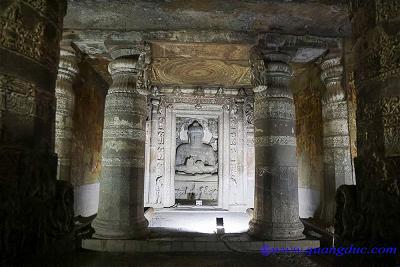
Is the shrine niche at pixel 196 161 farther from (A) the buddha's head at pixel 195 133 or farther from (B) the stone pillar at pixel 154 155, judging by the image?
(B) the stone pillar at pixel 154 155

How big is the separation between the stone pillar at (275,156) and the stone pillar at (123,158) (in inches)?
97.1

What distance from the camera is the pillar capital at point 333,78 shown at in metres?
6.61

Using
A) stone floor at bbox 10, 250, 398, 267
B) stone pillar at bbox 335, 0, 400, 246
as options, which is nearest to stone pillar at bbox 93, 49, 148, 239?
stone floor at bbox 10, 250, 398, 267

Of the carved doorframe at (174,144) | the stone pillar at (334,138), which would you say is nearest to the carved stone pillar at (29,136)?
the stone pillar at (334,138)

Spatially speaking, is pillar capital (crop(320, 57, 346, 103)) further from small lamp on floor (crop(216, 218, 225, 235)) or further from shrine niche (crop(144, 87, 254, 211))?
shrine niche (crop(144, 87, 254, 211))

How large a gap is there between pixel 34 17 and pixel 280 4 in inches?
164

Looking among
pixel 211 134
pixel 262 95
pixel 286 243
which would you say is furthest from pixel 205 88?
pixel 286 243

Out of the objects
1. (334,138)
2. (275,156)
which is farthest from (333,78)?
(275,156)

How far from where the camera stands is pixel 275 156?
5742 millimetres

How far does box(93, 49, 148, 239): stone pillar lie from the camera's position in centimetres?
561

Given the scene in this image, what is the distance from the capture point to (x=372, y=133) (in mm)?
2547

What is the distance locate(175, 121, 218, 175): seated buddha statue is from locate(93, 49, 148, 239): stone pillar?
6.18 m

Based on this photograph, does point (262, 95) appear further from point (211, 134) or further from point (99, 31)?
point (211, 134)

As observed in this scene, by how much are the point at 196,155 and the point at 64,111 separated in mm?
6817
